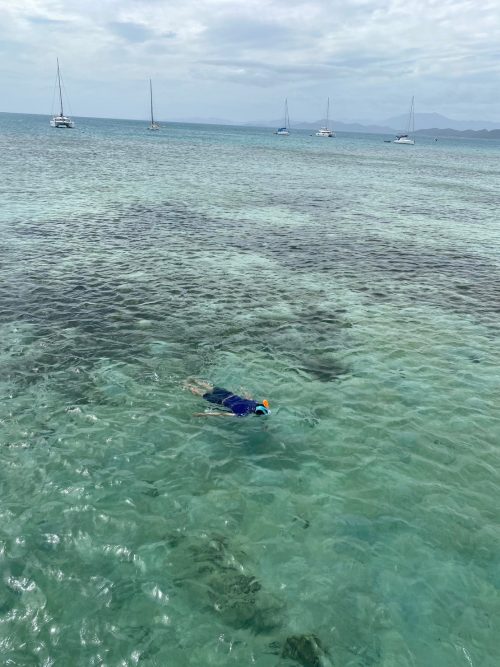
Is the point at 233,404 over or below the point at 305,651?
over

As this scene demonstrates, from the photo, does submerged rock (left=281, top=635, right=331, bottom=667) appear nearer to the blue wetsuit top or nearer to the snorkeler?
the snorkeler

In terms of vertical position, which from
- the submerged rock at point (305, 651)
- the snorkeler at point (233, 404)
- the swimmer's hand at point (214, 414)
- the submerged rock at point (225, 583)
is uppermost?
the snorkeler at point (233, 404)

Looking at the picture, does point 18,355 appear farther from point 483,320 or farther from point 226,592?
point 483,320

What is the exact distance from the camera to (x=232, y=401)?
58.0 feet

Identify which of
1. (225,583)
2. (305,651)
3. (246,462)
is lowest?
(305,651)

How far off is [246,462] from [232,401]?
282 centimetres

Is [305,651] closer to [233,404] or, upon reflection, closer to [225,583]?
[225,583]

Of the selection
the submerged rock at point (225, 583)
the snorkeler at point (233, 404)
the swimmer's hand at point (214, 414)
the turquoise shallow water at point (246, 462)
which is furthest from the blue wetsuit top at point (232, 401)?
the submerged rock at point (225, 583)

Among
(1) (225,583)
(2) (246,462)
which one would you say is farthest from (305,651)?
(2) (246,462)

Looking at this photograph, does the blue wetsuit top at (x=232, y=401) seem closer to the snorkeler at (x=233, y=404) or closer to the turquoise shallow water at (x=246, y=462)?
the snorkeler at (x=233, y=404)

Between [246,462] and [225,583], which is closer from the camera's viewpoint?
[225,583]

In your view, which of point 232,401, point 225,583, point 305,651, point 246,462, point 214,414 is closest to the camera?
point 305,651

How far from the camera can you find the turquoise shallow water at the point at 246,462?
418 inches

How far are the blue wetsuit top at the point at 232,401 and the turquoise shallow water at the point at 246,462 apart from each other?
1.70 ft
